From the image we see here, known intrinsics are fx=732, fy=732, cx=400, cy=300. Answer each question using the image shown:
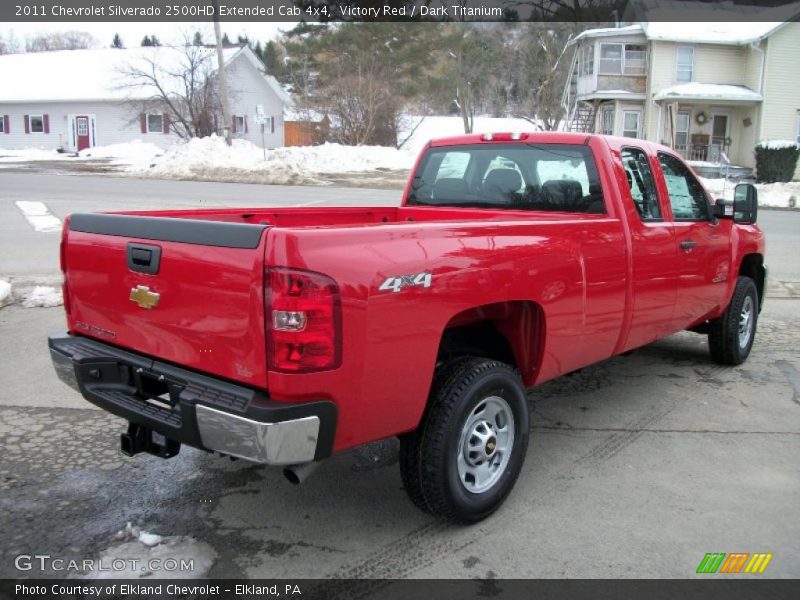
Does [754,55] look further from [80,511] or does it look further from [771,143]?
[80,511]

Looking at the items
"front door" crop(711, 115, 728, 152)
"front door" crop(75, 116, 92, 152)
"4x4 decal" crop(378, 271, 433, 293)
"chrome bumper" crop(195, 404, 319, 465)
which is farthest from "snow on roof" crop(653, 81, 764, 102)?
"front door" crop(75, 116, 92, 152)

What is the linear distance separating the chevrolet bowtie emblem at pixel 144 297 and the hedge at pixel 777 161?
95.5 feet

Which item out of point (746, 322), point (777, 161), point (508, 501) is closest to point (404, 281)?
point (508, 501)

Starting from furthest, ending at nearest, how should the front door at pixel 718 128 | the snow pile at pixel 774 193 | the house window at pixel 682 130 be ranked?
the house window at pixel 682 130 → the front door at pixel 718 128 → the snow pile at pixel 774 193

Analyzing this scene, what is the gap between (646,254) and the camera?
457 centimetres

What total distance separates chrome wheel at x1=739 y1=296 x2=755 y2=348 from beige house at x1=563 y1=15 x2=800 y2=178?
28.5m

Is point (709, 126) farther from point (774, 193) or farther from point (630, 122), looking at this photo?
point (774, 193)

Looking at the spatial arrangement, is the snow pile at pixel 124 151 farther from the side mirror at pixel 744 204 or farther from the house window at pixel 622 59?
the side mirror at pixel 744 204

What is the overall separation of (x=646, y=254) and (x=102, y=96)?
46.7 meters

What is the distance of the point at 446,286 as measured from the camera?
3166 millimetres

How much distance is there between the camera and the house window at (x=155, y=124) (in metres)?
44.9

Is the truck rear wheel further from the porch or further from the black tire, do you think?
the porch

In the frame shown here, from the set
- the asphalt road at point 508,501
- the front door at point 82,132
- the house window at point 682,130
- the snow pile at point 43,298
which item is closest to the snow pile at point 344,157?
the house window at point 682,130

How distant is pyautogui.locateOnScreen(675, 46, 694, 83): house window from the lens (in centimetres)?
3428
